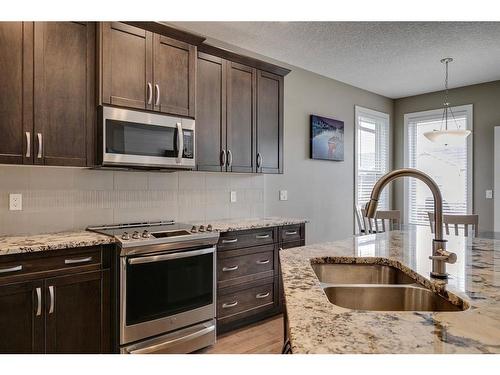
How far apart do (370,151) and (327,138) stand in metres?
1.18

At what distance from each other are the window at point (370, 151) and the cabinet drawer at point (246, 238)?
7.34ft

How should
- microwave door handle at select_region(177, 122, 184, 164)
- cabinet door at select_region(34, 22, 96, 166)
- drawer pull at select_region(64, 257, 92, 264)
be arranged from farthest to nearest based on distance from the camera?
microwave door handle at select_region(177, 122, 184, 164)
cabinet door at select_region(34, 22, 96, 166)
drawer pull at select_region(64, 257, 92, 264)

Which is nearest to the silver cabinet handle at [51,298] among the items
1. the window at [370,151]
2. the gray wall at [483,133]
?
the window at [370,151]

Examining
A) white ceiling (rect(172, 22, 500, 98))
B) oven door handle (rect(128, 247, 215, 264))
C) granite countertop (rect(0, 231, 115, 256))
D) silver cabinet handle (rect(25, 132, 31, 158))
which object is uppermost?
white ceiling (rect(172, 22, 500, 98))

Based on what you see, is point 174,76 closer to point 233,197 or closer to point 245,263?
point 233,197

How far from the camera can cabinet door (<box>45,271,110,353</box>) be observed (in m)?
2.03

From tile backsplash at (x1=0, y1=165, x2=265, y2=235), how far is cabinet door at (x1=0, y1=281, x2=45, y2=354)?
2.15 ft

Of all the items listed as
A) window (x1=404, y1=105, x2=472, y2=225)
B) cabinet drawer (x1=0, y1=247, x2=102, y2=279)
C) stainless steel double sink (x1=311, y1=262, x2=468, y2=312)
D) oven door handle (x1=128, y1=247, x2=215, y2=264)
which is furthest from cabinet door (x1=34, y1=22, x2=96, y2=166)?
window (x1=404, y1=105, x2=472, y2=225)

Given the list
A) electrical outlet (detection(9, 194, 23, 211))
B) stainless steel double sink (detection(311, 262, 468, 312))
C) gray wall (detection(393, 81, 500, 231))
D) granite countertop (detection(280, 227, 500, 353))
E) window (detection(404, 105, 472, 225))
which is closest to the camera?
granite countertop (detection(280, 227, 500, 353))

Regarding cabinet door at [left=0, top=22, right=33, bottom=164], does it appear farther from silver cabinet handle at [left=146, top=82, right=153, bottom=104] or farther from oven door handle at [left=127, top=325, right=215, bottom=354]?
oven door handle at [left=127, top=325, right=215, bottom=354]

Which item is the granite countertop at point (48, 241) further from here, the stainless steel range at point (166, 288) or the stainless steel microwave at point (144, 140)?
the stainless steel microwave at point (144, 140)

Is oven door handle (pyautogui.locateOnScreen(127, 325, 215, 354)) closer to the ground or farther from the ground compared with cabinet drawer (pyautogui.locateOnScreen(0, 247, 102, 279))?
closer to the ground

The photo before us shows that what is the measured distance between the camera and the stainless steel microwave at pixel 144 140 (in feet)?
7.90

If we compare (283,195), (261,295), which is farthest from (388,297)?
(283,195)
